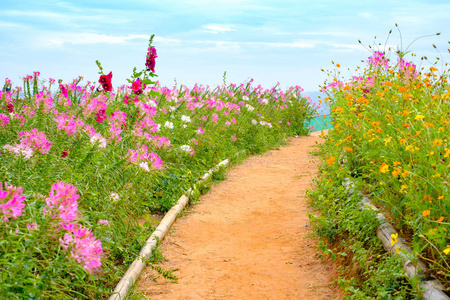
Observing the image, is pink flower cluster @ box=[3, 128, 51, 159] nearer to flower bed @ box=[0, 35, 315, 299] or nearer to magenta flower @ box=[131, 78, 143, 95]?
flower bed @ box=[0, 35, 315, 299]

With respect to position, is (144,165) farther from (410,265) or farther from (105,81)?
(410,265)

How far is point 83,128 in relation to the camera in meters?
3.77

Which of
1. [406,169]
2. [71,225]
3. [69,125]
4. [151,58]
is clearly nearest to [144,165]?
[69,125]

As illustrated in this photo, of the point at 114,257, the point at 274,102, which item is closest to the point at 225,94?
the point at 274,102

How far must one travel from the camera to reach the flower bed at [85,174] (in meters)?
2.34

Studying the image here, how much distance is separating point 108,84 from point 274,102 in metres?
9.21

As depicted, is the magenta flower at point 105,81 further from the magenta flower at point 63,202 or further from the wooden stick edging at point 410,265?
the wooden stick edging at point 410,265

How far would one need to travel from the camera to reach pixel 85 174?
3.44 m

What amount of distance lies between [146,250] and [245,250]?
3.41 feet

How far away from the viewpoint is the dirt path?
3854 millimetres

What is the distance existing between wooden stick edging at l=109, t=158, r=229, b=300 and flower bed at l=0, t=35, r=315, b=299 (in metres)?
0.08

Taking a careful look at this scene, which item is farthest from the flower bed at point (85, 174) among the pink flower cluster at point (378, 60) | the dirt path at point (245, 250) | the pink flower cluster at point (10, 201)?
the pink flower cluster at point (378, 60)

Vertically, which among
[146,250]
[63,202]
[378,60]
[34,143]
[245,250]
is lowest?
[245,250]

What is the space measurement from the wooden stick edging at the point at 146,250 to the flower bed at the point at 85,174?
A: 3.3 inches
